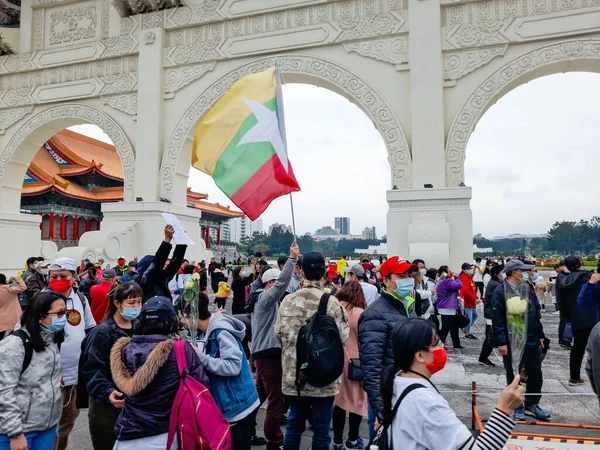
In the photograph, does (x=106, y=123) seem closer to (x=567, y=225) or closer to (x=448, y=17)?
(x=448, y=17)

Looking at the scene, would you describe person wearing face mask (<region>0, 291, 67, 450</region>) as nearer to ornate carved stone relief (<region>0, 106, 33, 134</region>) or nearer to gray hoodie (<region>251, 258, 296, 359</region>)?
gray hoodie (<region>251, 258, 296, 359</region>)

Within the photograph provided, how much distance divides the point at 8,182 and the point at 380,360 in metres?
14.5

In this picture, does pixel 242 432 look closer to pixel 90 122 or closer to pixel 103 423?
pixel 103 423

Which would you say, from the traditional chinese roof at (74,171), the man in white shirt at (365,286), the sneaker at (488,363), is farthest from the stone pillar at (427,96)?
the traditional chinese roof at (74,171)

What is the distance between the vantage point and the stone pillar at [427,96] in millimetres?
9430

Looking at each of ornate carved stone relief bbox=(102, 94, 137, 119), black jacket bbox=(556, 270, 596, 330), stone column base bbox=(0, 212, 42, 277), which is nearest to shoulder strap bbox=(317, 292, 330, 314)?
black jacket bbox=(556, 270, 596, 330)

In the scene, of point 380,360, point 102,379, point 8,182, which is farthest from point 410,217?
point 8,182

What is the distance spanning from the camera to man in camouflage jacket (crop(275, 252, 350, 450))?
2.58 m

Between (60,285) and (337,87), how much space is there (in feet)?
28.3


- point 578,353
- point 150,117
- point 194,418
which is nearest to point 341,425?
point 194,418

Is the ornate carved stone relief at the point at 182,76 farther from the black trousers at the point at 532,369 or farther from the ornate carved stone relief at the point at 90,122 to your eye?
the black trousers at the point at 532,369

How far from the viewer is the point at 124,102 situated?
1193cm

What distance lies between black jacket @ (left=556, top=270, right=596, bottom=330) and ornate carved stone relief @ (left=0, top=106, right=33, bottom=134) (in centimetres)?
1432

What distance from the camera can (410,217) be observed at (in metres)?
9.32
